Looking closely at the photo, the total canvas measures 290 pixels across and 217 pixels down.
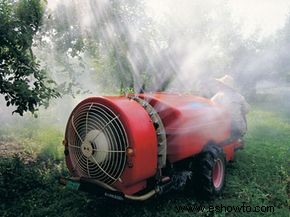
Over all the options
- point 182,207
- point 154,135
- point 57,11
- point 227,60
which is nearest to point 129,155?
point 154,135

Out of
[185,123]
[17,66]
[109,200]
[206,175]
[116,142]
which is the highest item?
[17,66]

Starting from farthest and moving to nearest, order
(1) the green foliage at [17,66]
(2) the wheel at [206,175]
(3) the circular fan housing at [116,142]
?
(1) the green foliage at [17,66]
(2) the wheel at [206,175]
(3) the circular fan housing at [116,142]

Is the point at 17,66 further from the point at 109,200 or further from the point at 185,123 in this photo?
the point at 185,123

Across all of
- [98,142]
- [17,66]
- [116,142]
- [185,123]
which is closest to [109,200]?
[98,142]

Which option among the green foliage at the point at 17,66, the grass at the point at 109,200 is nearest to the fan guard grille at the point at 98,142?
the grass at the point at 109,200

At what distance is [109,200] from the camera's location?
557cm

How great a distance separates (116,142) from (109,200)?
1447 mm

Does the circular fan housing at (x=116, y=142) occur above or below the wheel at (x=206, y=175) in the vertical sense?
above

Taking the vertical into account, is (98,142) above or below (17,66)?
below

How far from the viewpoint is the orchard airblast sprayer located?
455 centimetres

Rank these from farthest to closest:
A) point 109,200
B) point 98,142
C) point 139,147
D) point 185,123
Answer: point 109,200
point 185,123
point 98,142
point 139,147

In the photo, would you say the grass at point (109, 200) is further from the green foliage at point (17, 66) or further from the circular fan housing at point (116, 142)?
the green foliage at point (17, 66)

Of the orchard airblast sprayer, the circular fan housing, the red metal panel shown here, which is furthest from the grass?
the red metal panel

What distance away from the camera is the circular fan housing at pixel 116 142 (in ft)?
14.8
